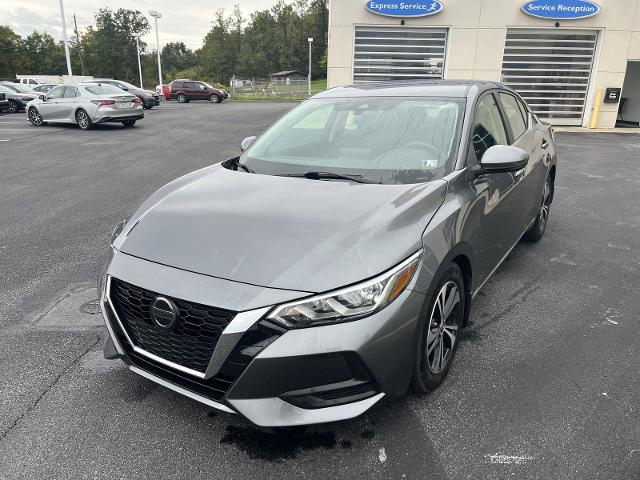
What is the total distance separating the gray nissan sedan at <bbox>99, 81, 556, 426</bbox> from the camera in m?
2.06

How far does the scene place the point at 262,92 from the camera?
150ft

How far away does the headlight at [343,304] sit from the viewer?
2.04 m

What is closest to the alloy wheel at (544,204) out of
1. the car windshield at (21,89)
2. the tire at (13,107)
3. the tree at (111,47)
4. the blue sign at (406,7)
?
the blue sign at (406,7)

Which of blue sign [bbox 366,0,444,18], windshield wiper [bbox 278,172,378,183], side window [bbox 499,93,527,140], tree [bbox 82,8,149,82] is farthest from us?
tree [bbox 82,8,149,82]

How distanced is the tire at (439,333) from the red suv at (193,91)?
1439 inches

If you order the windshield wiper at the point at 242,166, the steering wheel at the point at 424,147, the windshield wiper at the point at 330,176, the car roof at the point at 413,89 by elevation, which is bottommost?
the windshield wiper at the point at 242,166

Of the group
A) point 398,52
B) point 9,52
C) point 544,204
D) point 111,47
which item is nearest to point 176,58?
point 111,47

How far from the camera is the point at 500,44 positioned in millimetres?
16609

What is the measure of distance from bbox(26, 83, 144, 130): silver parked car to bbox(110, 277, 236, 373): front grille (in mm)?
15269

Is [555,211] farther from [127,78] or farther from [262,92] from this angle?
[127,78]

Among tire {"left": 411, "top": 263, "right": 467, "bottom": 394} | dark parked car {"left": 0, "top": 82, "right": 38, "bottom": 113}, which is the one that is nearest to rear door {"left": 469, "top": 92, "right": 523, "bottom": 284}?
tire {"left": 411, "top": 263, "right": 467, "bottom": 394}

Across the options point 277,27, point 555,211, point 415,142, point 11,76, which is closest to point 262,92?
point 555,211

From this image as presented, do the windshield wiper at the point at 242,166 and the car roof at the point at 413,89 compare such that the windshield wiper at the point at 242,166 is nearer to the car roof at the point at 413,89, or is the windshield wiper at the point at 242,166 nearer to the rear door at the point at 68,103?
the car roof at the point at 413,89

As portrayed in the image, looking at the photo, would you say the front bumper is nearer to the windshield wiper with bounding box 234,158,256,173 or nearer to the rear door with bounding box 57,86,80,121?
the windshield wiper with bounding box 234,158,256,173
